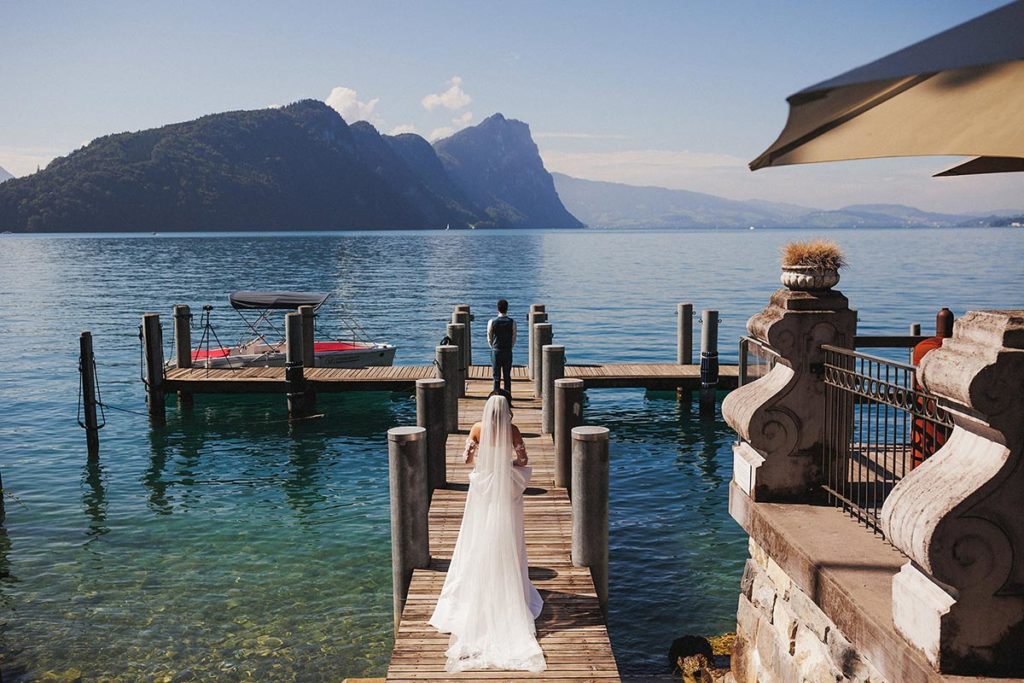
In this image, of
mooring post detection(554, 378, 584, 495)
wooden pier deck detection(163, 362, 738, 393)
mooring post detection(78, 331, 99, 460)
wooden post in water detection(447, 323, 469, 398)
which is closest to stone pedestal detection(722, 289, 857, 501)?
mooring post detection(554, 378, 584, 495)

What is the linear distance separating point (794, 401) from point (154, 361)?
1958 centimetres

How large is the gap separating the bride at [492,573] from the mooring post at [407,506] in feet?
2.04

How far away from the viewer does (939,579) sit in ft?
15.5

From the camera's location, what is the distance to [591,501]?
8.90 metres

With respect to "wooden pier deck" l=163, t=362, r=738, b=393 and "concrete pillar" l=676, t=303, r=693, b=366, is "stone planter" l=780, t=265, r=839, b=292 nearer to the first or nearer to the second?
"wooden pier deck" l=163, t=362, r=738, b=393

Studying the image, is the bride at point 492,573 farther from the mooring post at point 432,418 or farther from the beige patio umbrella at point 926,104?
the beige patio umbrella at point 926,104

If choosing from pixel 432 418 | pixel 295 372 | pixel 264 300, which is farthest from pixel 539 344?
pixel 264 300

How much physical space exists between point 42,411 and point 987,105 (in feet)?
97.1

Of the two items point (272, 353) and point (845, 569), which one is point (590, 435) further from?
point (272, 353)

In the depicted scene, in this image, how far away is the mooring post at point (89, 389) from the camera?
20859 mm

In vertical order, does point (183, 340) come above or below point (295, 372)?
above

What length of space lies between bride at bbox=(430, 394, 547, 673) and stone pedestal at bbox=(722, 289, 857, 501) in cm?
218

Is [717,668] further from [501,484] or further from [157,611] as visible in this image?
[157,611]

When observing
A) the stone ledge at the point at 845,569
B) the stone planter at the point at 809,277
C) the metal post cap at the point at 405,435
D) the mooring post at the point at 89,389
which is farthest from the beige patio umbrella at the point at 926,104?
the mooring post at the point at 89,389
